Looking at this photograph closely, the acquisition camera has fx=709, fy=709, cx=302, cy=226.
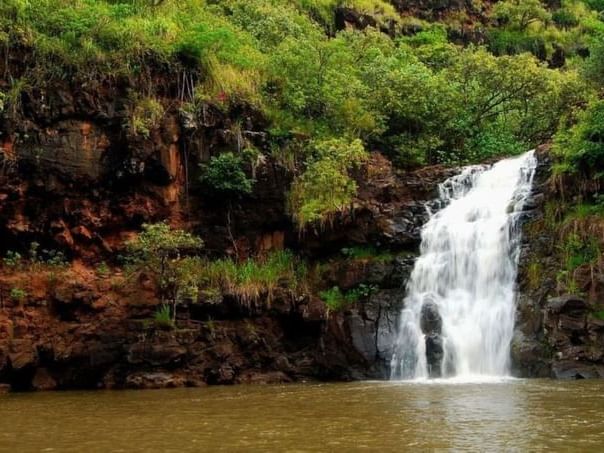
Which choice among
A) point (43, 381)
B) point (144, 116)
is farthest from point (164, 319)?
point (144, 116)

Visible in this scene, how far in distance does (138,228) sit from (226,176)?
10.4 ft

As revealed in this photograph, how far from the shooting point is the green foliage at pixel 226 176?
2184 cm

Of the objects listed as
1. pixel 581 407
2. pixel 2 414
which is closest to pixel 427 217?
pixel 581 407

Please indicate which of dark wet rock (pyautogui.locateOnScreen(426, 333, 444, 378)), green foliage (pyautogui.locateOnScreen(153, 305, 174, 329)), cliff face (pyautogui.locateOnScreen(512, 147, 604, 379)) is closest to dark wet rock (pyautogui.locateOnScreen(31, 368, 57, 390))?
green foliage (pyautogui.locateOnScreen(153, 305, 174, 329))

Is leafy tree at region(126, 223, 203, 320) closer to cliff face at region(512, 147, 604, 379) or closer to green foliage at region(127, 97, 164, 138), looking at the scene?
green foliage at region(127, 97, 164, 138)

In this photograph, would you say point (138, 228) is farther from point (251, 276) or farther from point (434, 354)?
point (434, 354)

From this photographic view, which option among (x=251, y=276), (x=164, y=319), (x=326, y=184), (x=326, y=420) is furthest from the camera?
(x=326, y=184)

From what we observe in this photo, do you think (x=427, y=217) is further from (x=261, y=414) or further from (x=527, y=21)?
(x=527, y=21)

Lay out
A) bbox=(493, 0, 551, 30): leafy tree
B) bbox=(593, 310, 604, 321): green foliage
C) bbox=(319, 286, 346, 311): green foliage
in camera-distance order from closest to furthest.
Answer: bbox=(593, 310, 604, 321): green foliage < bbox=(319, 286, 346, 311): green foliage < bbox=(493, 0, 551, 30): leafy tree

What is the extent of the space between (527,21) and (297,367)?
36.5 metres

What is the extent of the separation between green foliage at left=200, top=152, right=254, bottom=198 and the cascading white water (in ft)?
18.9

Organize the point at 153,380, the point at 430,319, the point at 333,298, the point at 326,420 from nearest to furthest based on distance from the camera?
the point at 326,420, the point at 153,380, the point at 430,319, the point at 333,298

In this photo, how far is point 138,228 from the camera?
21.9 m

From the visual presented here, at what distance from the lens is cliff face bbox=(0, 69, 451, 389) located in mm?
18641
